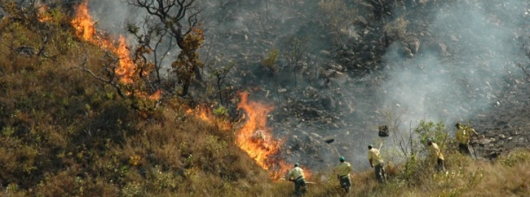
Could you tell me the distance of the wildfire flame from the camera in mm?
14656

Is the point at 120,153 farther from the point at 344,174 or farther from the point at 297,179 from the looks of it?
the point at 344,174

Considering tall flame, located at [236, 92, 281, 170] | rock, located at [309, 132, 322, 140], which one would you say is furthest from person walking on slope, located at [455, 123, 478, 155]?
tall flame, located at [236, 92, 281, 170]

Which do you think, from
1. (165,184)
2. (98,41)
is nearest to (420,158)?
(165,184)

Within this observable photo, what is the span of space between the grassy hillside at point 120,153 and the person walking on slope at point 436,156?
0.82 feet

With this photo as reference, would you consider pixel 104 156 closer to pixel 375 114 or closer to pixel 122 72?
pixel 122 72

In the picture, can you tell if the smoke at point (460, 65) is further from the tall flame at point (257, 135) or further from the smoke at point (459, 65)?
the tall flame at point (257, 135)

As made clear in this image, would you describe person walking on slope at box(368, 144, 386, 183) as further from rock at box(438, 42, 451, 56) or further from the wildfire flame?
rock at box(438, 42, 451, 56)

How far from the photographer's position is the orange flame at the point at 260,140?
12.9 metres

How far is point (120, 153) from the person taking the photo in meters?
10.9

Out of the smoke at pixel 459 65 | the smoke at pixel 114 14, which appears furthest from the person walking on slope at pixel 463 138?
the smoke at pixel 114 14

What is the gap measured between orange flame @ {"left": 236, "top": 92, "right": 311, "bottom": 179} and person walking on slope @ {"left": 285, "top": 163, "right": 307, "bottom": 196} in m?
1.69

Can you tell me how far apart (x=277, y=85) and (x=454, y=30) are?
10.3m

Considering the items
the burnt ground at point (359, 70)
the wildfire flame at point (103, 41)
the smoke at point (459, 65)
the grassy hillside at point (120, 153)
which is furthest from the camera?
the smoke at point (459, 65)

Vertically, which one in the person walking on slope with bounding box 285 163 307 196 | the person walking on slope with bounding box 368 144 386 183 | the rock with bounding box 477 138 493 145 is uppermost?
the rock with bounding box 477 138 493 145
